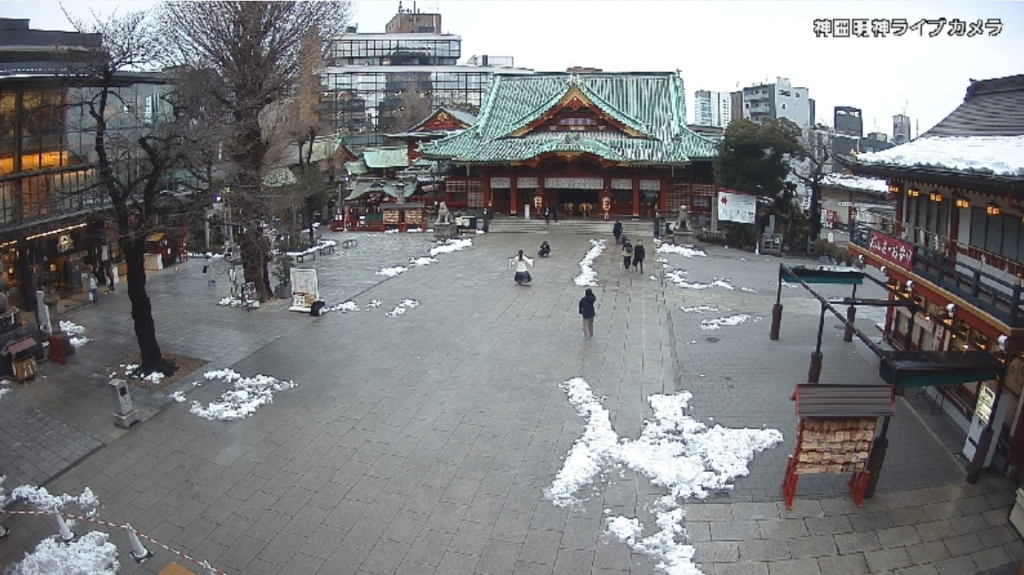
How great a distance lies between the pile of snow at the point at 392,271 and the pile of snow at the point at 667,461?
16.7 meters

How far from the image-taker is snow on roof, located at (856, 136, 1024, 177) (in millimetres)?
12133

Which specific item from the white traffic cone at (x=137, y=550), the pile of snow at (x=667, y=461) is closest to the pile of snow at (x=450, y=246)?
the pile of snow at (x=667, y=461)

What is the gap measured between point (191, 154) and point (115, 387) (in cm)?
642

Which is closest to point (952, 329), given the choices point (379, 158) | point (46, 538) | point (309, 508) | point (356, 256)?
point (309, 508)

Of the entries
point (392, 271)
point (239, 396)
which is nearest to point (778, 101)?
point (392, 271)

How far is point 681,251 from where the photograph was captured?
35969mm

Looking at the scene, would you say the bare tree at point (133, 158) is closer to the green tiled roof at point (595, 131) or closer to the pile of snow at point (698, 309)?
the pile of snow at point (698, 309)

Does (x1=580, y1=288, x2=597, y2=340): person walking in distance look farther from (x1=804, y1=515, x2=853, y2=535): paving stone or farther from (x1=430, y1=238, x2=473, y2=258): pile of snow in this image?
(x1=430, y1=238, x2=473, y2=258): pile of snow

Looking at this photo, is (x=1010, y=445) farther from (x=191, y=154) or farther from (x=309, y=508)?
(x=191, y=154)

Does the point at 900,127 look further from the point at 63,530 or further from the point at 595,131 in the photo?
the point at 63,530

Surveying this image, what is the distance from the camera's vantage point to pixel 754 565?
10.1 metres

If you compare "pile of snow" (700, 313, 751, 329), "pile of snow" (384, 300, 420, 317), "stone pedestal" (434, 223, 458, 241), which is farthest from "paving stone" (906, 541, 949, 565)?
"stone pedestal" (434, 223, 458, 241)

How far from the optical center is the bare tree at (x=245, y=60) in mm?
23234

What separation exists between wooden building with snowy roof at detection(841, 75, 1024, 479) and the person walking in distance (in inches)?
307
